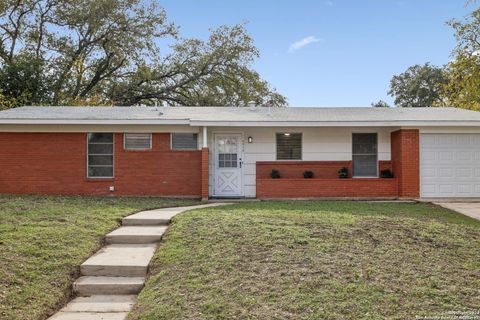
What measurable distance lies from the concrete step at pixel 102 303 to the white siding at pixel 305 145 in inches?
359

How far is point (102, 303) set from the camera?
5387mm

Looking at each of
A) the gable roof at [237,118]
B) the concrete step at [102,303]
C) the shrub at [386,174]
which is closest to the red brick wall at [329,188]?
the shrub at [386,174]

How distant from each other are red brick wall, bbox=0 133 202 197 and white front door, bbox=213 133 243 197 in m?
0.79

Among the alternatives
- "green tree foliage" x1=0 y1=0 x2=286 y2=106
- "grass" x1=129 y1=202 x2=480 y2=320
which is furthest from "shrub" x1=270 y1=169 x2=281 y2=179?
"green tree foliage" x1=0 y1=0 x2=286 y2=106

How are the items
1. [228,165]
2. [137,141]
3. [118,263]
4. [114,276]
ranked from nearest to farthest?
[114,276], [118,263], [137,141], [228,165]

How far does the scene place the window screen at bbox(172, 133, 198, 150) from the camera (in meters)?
14.2

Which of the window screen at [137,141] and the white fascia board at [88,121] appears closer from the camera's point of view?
the white fascia board at [88,121]

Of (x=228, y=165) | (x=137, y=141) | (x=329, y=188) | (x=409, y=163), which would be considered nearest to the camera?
(x=409, y=163)

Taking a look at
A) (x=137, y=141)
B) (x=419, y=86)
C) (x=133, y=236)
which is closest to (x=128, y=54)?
(x=137, y=141)

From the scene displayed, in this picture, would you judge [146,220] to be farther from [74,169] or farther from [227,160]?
[74,169]

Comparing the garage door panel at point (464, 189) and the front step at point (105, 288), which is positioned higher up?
the garage door panel at point (464, 189)

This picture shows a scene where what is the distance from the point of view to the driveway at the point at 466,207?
34.0 feet

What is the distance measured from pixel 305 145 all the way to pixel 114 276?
962 centimetres

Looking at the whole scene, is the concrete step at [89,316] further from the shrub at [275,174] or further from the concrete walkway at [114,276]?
the shrub at [275,174]
